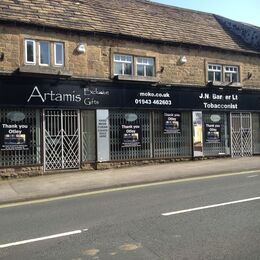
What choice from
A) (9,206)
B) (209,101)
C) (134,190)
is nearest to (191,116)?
(209,101)

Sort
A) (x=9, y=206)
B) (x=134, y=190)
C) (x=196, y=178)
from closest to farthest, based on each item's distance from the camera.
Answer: (x=9, y=206), (x=134, y=190), (x=196, y=178)

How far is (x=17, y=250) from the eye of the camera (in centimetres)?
700

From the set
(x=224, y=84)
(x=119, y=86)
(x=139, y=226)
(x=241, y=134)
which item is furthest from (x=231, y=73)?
(x=139, y=226)

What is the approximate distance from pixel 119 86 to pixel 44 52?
348 centimetres

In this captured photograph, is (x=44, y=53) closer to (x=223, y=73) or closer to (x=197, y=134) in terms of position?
(x=197, y=134)

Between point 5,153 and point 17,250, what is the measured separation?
10.7 meters

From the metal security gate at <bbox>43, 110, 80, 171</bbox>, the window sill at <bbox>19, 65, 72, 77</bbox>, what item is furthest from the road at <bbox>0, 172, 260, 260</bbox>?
the window sill at <bbox>19, 65, 72, 77</bbox>

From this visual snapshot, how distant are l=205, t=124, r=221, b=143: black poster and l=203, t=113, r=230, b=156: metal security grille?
15 cm

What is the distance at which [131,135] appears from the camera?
65.8 feet

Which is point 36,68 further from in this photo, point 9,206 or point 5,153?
point 9,206

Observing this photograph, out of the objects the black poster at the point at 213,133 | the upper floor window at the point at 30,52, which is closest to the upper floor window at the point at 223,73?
the black poster at the point at 213,133

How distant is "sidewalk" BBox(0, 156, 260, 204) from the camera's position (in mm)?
13656

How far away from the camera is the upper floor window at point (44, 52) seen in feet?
58.5

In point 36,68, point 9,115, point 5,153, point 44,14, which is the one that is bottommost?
point 5,153
